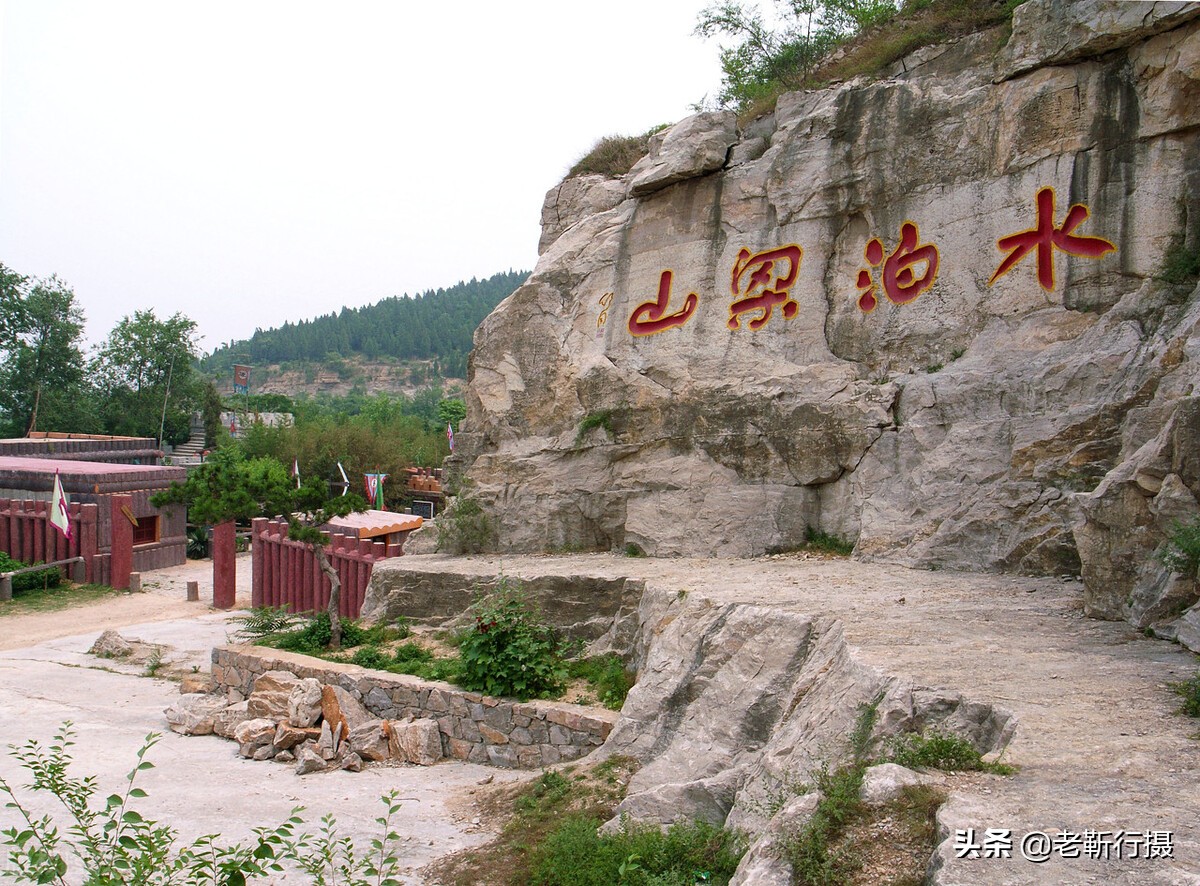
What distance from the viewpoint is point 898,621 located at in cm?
596

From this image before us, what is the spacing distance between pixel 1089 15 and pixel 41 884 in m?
9.19

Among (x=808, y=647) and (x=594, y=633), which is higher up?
(x=808, y=647)

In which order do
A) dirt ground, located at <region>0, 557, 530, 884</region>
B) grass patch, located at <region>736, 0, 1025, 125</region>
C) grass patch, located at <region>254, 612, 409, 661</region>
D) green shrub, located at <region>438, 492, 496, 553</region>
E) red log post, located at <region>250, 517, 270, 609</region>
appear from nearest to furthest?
dirt ground, located at <region>0, 557, 530, 884</region> < grass patch, located at <region>736, 0, 1025, 125</region> < grass patch, located at <region>254, 612, 409, 661</region> < green shrub, located at <region>438, 492, 496, 553</region> < red log post, located at <region>250, 517, 270, 609</region>

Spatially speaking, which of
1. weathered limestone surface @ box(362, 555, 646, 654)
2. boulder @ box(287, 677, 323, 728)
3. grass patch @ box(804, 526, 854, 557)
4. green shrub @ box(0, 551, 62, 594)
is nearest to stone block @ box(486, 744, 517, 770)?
weathered limestone surface @ box(362, 555, 646, 654)

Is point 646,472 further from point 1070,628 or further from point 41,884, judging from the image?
point 41,884

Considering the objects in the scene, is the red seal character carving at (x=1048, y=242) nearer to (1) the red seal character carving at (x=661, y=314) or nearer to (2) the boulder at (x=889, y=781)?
(1) the red seal character carving at (x=661, y=314)

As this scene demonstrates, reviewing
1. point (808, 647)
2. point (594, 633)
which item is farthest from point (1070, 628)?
point (594, 633)

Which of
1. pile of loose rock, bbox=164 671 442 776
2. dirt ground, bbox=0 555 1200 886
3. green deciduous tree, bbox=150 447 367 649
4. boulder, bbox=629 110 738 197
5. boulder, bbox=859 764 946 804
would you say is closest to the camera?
dirt ground, bbox=0 555 1200 886

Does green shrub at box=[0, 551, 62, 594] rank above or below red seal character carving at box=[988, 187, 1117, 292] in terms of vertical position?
below

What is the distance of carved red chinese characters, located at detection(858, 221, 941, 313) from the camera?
894 cm

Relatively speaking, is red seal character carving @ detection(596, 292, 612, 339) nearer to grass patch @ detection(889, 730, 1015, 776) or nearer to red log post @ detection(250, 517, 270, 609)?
red log post @ detection(250, 517, 270, 609)

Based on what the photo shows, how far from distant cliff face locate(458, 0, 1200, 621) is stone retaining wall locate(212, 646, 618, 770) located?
2721 millimetres

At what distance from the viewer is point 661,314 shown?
425 inches

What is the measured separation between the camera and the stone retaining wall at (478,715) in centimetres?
758
